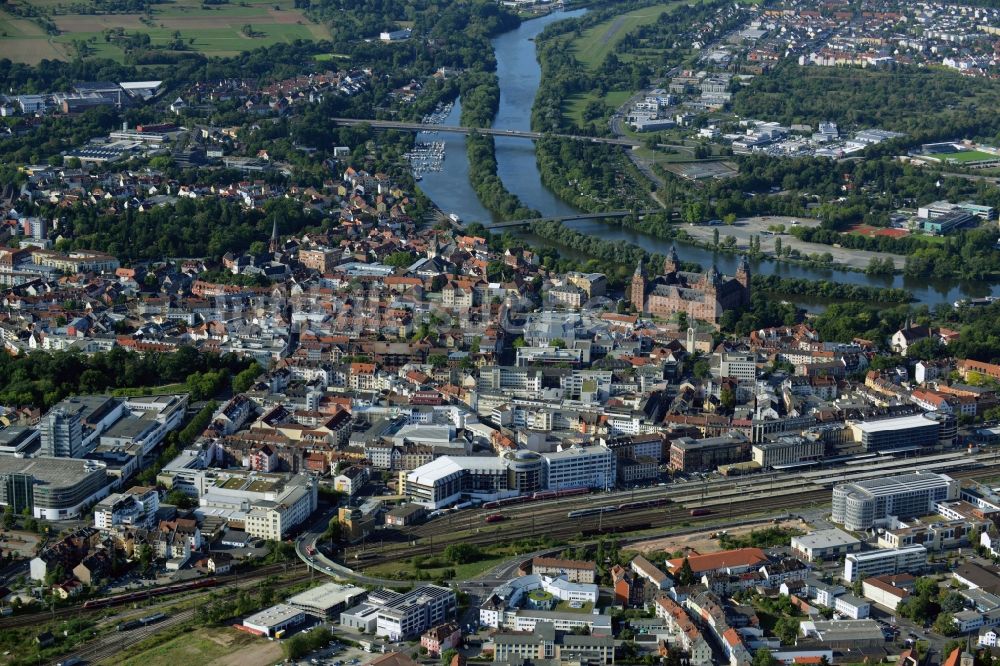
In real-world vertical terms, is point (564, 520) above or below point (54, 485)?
below

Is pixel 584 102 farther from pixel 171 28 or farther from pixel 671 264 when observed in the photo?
pixel 671 264

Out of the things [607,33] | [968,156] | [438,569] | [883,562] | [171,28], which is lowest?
[438,569]

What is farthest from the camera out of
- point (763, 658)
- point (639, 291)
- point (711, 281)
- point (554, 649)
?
point (639, 291)

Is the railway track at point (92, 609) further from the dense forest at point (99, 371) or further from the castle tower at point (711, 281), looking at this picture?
the castle tower at point (711, 281)

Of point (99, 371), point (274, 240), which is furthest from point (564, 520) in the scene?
point (274, 240)

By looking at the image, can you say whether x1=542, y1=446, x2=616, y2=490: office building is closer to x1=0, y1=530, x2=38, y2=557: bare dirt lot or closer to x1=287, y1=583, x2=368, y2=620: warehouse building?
x1=287, y1=583, x2=368, y2=620: warehouse building

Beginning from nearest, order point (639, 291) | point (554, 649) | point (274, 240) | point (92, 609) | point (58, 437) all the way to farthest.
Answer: point (554, 649) → point (92, 609) → point (58, 437) → point (639, 291) → point (274, 240)

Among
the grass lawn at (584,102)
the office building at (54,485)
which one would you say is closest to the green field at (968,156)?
the grass lawn at (584,102)
